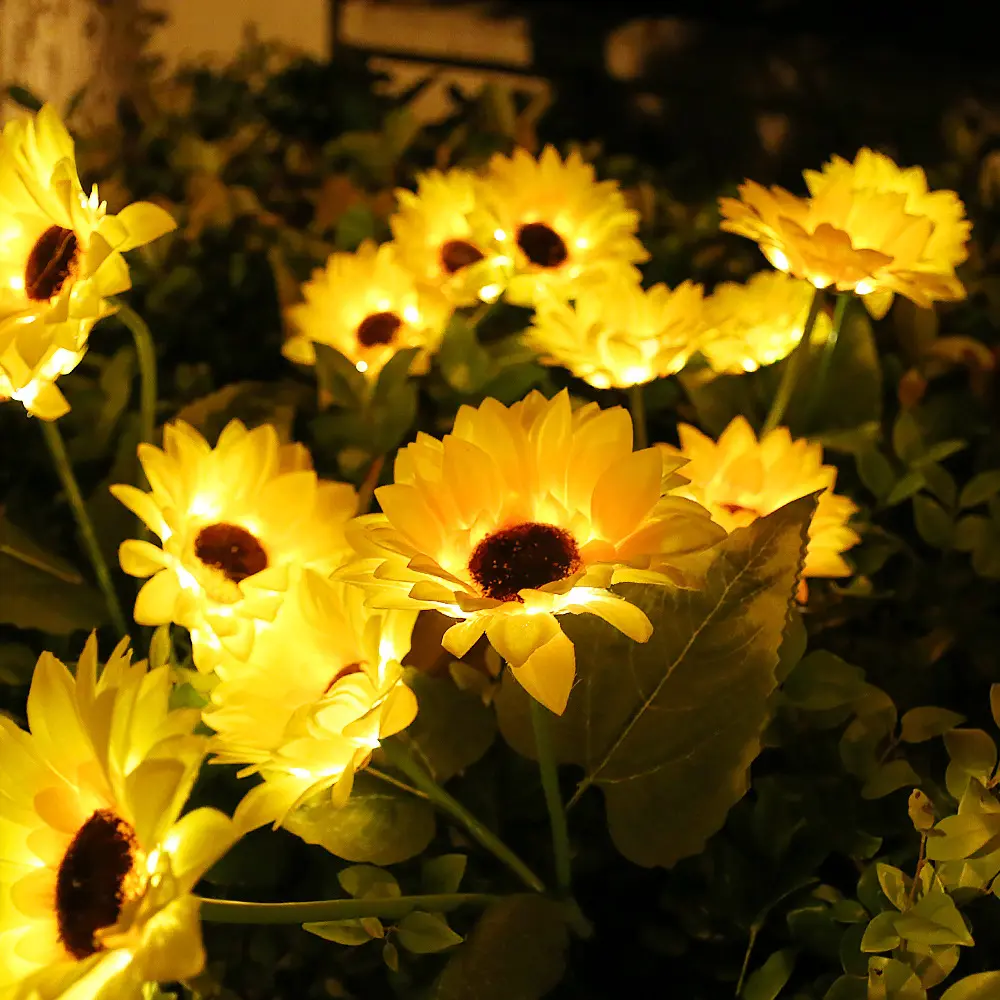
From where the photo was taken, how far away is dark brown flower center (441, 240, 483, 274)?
0.75 metres

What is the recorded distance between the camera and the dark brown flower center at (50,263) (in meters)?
0.46

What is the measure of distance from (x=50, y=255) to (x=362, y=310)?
31cm

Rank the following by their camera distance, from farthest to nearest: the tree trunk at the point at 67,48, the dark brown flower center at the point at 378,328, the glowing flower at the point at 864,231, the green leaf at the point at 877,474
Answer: the tree trunk at the point at 67,48
the dark brown flower center at the point at 378,328
the green leaf at the point at 877,474
the glowing flower at the point at 864,231

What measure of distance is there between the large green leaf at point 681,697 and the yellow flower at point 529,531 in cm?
7

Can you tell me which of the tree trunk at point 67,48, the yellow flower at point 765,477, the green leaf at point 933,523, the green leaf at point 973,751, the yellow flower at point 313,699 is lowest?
the green leaf at point 933,523

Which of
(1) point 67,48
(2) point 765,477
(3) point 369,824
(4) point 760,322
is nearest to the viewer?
(3) point 369,824

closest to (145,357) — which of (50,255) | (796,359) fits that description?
(50,255)

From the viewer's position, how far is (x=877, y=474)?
63 centimetres

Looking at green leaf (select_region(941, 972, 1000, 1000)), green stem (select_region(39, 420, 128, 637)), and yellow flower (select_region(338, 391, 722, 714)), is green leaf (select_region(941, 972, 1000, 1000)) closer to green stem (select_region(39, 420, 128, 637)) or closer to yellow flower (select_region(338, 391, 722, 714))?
yellow flower (select_region(338, 391, 722, 714))

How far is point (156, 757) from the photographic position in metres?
0.32

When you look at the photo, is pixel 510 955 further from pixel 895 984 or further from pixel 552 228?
pixel 552 228

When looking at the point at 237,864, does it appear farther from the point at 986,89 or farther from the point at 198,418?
the point at 986,89

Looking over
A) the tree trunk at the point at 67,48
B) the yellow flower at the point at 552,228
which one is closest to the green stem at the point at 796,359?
the yellow flower at the point at 552,228

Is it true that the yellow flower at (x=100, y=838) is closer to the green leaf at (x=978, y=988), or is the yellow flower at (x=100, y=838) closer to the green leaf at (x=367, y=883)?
the green leaf at (x=367, y=883)
